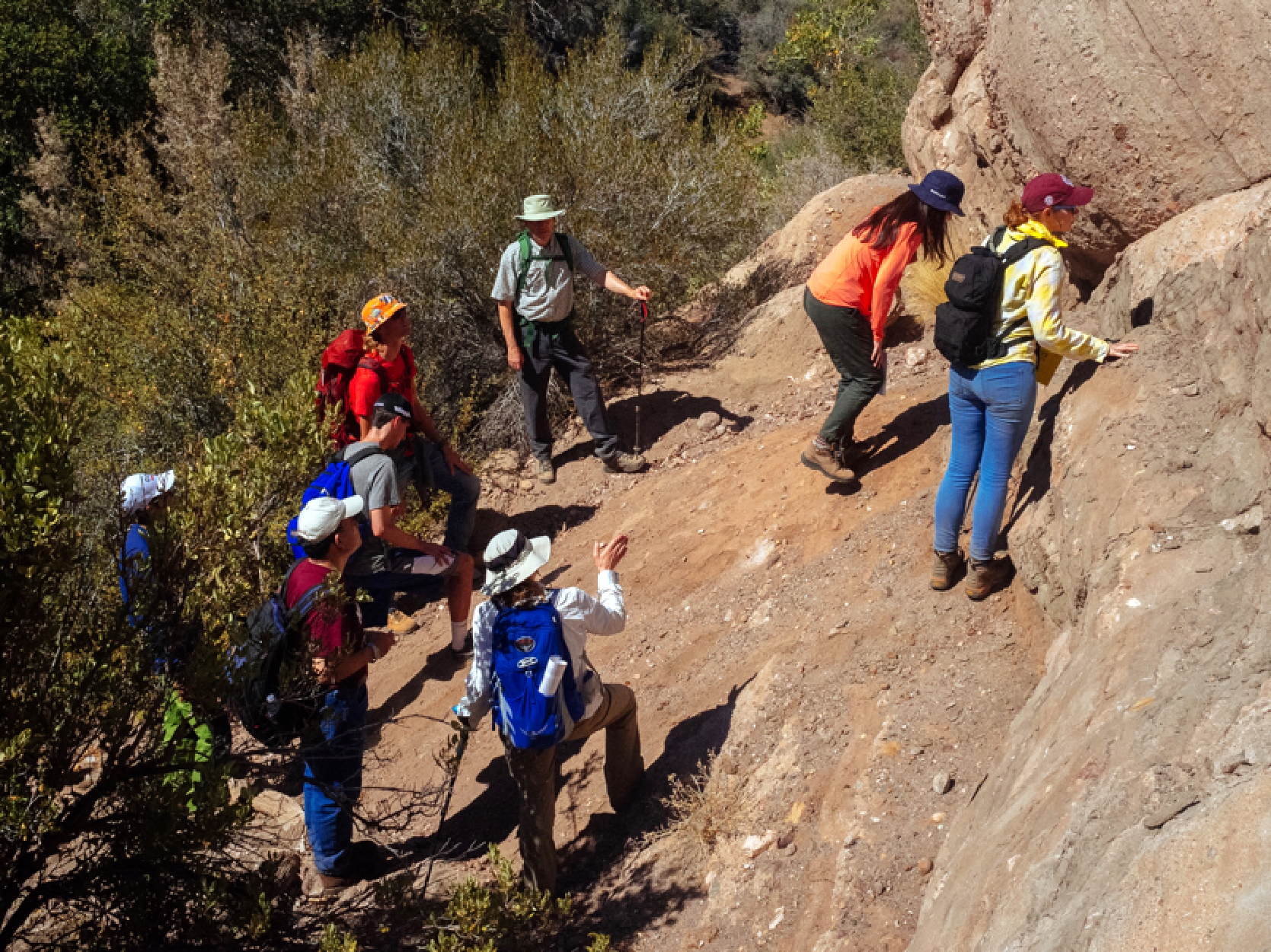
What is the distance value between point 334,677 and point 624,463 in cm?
395

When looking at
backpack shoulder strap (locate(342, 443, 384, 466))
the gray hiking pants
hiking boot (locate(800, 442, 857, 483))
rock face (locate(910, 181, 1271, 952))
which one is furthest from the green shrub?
rock face (locate(910, 181, 1271, 952))

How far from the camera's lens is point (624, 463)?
7.83 m

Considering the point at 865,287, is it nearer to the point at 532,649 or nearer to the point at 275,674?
the point at 532,649

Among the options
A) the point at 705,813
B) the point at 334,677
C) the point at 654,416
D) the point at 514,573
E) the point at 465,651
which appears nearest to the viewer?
→ the point at 514,573

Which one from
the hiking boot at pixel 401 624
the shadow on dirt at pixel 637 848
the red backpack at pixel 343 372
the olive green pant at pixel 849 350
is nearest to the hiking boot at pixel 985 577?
the shadow on dirt at pixel 637 848

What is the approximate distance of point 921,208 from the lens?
16.7 feet

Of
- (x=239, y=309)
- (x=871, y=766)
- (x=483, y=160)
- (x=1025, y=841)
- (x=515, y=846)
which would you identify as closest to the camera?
(x=1025, y=841)

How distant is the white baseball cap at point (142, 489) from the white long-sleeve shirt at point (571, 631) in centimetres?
144

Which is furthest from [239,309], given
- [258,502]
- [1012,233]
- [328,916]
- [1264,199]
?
[1264,199]

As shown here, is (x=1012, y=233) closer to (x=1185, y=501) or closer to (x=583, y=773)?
(x=1185, y=501)

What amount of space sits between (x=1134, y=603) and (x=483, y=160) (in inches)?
277

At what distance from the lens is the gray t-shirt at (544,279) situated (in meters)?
6.89

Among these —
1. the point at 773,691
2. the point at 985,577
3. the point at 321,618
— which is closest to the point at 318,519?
the point at 321,618

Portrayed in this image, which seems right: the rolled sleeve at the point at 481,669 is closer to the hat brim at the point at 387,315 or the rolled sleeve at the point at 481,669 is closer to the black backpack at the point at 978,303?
the black backpack at the point at 978,303
